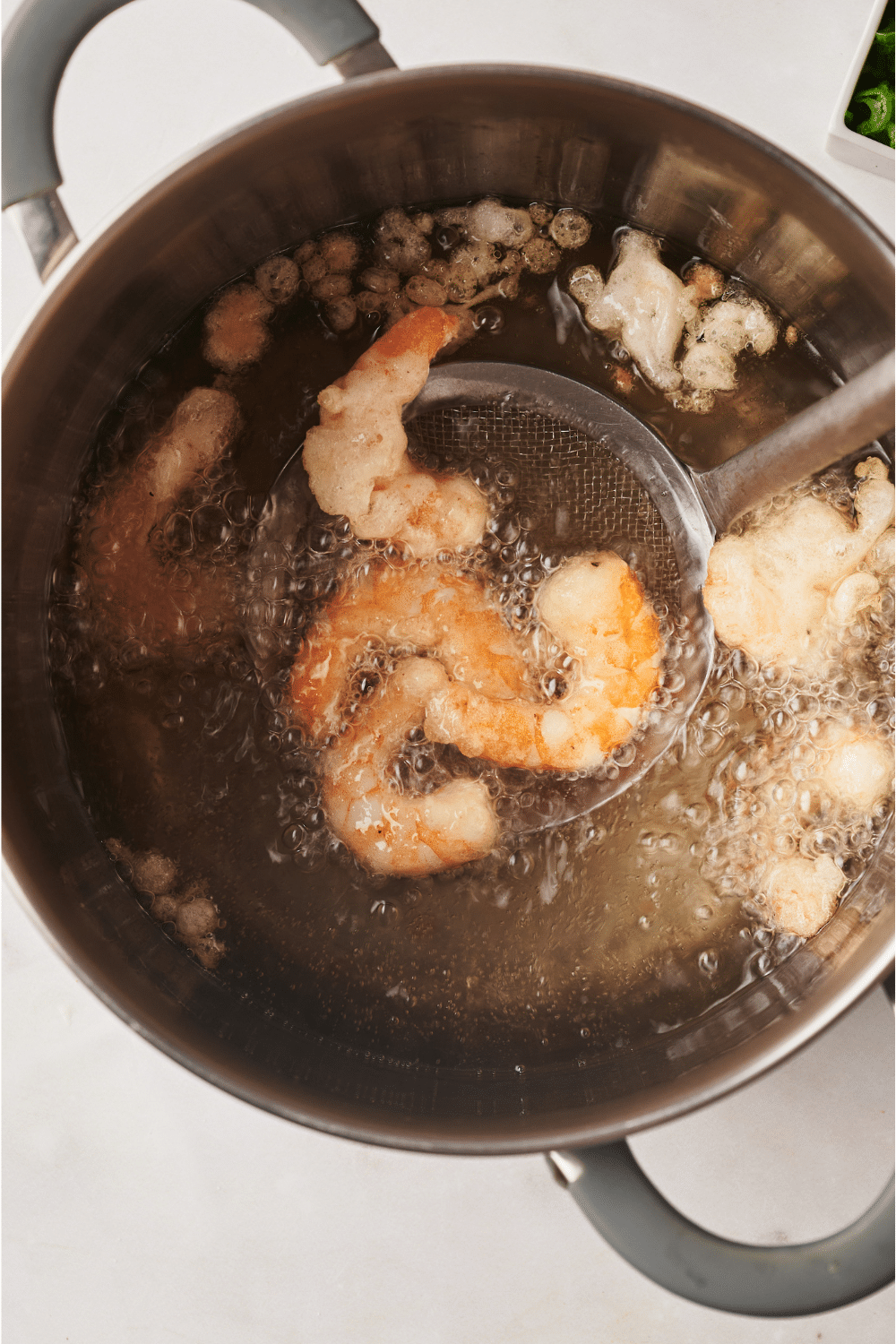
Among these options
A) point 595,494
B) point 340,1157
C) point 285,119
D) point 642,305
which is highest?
point 285,119

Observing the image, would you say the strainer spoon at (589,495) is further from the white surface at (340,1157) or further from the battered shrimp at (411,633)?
the white surface at (340,1157)

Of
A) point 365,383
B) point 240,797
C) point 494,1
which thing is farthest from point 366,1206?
point 494,1

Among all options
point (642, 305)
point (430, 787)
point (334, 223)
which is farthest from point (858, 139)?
point (430, 787)

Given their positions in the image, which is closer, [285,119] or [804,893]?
[285,119]

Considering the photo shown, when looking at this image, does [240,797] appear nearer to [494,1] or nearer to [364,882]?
[364,882]

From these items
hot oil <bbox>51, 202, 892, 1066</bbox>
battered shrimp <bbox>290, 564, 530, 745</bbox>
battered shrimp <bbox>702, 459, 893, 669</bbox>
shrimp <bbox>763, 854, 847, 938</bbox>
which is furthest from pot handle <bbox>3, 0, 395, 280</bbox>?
shrimp <bbox>763, 854, 847, 938</bbox>

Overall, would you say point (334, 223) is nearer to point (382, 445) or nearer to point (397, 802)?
point (382, 445)

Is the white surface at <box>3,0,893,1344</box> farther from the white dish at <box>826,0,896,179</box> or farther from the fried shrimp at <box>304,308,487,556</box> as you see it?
the fried shrimp at <box>304,308,487,556</box>
